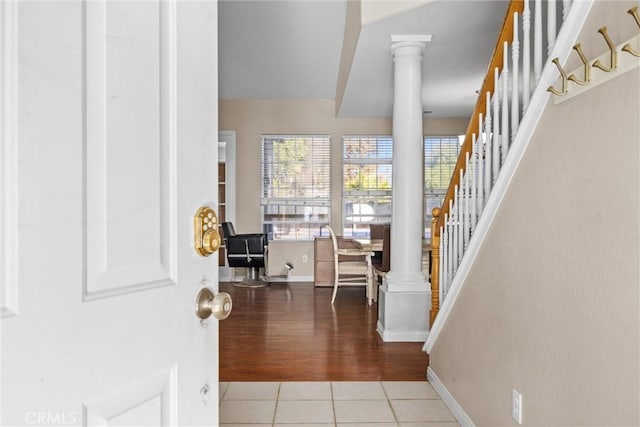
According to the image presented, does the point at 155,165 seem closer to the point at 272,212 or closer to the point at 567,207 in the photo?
the point at 567,207

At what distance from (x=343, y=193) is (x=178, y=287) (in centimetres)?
695

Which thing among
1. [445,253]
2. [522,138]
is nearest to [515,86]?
[522,138]

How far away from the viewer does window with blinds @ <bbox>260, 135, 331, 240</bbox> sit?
25.1 ft

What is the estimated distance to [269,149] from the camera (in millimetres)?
7641

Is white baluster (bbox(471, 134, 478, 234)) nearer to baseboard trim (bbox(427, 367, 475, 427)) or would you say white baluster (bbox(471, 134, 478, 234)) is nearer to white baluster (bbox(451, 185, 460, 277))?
white baluster (bbox(451, 185, 460, 277))

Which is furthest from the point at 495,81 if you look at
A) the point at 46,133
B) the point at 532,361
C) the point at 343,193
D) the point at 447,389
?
the point at 343,193

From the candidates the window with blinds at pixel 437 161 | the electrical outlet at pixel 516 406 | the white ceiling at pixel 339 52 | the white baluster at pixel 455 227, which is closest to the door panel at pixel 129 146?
the electrical outlet at pixel 516 406

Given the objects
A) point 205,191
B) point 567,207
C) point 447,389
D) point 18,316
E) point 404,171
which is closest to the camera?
point 18,316

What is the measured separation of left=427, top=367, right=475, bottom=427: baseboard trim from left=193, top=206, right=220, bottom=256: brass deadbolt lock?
1.88 m

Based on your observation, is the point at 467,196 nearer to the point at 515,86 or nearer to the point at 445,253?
the point at 445,253

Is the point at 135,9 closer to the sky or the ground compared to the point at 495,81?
closer to the ground

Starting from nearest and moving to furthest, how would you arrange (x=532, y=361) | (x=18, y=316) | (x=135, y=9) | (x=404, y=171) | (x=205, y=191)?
1. (x=18, y=316)
2. (x=135, y=9)
3. (x=205, y=191)
4. (x=532, y=361)
5. (x=404, y=171)

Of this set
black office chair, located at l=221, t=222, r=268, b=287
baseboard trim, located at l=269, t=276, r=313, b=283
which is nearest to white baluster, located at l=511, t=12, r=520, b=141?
black office chair, located at l=221, t=222, r=268, b=287

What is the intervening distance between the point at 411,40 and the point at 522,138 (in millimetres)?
2397
